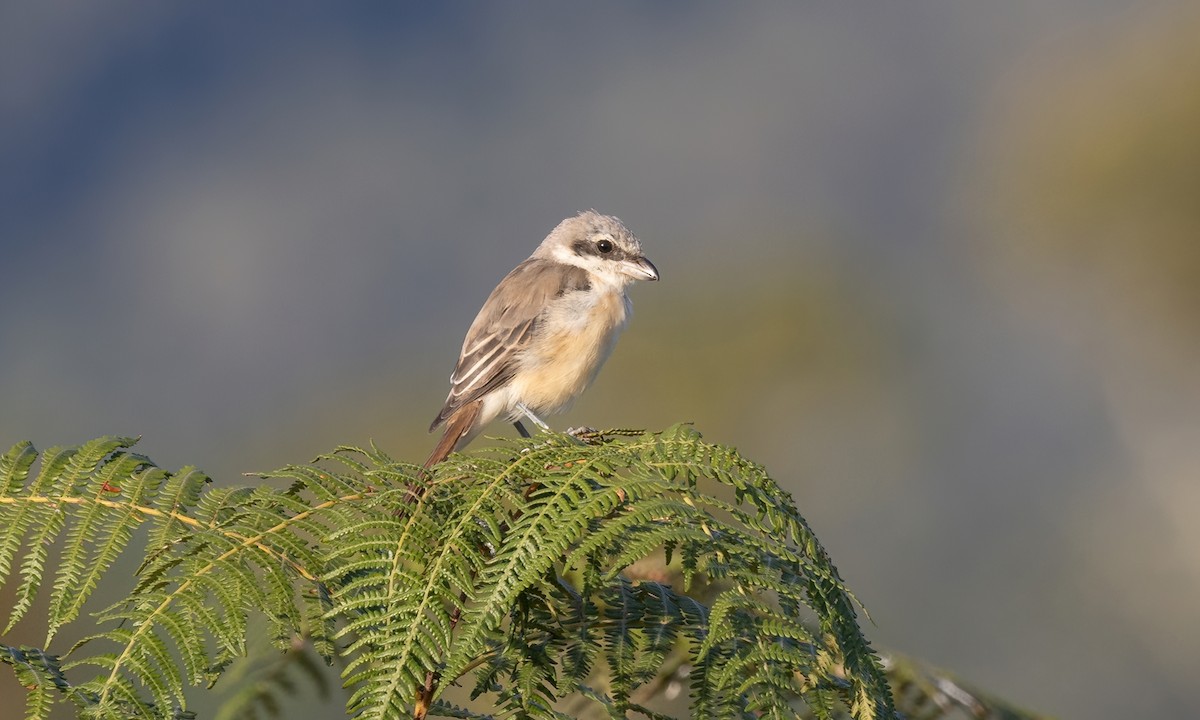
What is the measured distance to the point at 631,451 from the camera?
2051 millimetres

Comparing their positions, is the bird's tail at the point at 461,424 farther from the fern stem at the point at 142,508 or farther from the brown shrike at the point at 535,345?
the fern stem at the point at 142,508

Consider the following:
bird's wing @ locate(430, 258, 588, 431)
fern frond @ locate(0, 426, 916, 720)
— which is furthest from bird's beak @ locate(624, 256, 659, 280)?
fern frond @ locate(0, 426, 916, 720)

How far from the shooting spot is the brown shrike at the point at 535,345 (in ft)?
17.6

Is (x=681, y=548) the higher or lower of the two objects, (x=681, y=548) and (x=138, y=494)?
the higher

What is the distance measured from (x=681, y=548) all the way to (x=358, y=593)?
0.53 meters

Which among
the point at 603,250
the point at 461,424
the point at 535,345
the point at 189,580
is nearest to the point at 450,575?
the point at 189,580

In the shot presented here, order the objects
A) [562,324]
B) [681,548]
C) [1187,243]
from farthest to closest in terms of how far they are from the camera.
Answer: [1187,243]
[562,324]
[681,548]

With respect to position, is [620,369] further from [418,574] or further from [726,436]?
[418,574]

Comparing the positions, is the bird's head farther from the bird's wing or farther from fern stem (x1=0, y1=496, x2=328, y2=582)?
fern stem (x1=0, y1=496, x2=328, y2=582)

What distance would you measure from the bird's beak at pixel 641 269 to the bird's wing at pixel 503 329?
23 centimetres

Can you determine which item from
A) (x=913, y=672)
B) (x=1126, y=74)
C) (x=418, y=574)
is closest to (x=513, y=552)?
(x=418, y=574)

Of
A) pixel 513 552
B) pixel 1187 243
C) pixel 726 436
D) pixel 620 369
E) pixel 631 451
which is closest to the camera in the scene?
pixel 513 552

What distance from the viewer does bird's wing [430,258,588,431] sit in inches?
211

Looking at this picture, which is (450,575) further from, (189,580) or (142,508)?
(142,508)
